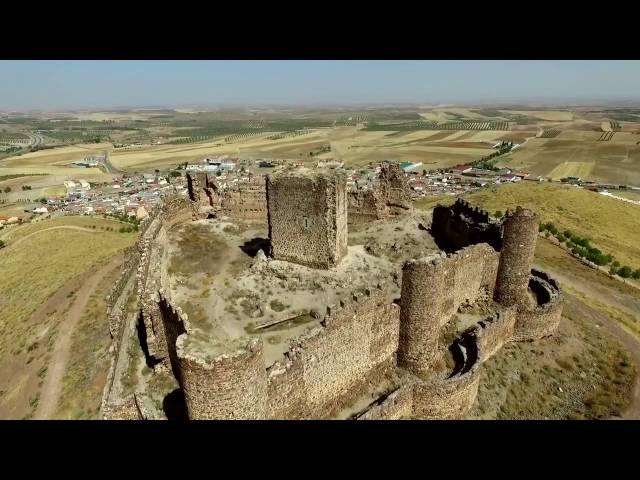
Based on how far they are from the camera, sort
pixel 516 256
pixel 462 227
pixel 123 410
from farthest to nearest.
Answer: pixel 462 227, pixel 516 256, pixel 123 410

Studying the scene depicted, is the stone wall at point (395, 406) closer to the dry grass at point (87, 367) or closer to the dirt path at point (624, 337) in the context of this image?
the dirt path at point (624, 337)

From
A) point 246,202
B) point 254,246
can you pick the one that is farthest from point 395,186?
point 246,202

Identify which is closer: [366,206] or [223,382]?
[223,382]

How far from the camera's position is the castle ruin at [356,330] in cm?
1097

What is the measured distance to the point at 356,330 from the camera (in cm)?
1550

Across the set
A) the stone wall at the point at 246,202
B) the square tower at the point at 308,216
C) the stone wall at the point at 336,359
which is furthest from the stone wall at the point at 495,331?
the stone wall at the point at 246,202

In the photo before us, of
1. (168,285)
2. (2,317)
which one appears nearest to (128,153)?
(2,317)

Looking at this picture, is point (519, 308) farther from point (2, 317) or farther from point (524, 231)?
point (2, 317)

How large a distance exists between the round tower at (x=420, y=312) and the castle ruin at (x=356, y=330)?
5 cm

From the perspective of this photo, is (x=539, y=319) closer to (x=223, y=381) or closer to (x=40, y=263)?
(x=223, y=381)

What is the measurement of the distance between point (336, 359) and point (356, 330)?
4.18ft
